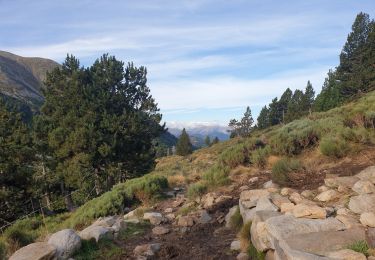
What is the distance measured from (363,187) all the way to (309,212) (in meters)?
1.11

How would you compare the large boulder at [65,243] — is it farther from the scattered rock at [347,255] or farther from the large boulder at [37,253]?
the scattered rock at [347,255]

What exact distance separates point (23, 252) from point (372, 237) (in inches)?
218

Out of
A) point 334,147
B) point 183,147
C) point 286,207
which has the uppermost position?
point 334,147

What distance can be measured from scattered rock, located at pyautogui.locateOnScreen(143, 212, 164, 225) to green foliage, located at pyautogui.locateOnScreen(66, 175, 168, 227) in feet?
7.72

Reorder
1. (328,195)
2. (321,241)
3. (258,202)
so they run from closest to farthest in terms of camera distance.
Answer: (321,241), (328,195), (258,202)

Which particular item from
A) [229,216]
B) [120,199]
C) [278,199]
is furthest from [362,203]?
[120,199]

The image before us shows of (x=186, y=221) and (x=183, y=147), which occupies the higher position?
(x=183, y=147)

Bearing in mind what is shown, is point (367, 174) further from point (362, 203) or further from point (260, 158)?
point (260, 158)

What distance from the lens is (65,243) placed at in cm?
738

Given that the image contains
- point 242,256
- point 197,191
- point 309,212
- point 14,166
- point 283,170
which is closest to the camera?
point 309,212

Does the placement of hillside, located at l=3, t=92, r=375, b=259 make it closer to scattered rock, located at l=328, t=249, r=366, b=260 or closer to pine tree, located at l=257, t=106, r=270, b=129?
scattered rock, located at l=328, t=249, r=366, b=260

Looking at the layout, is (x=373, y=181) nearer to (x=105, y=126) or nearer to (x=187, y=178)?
(x=187, y=178)

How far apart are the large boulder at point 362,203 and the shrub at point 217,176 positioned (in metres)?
5.64

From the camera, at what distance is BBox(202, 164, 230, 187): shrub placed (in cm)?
1139
